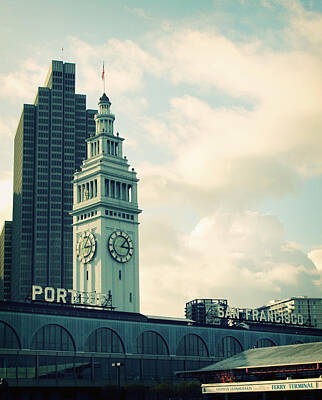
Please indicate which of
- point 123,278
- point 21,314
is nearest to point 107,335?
point 21,314

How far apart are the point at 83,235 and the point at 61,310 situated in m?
47.7

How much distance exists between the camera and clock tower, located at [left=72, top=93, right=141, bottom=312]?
166 meters

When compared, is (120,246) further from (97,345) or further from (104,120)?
(97,345)

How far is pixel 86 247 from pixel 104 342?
44810 mm

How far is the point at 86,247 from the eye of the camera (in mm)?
169125

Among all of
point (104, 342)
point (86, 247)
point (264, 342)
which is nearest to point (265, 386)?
point (104, 342)

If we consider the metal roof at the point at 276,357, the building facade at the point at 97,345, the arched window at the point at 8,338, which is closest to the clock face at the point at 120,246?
the building facade at the point at 97,345

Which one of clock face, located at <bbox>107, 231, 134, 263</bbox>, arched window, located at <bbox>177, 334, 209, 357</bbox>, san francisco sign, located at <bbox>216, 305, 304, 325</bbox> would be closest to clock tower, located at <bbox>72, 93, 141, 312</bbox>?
clock face, located at <bbox>107, 231, 134, 263</bbox>

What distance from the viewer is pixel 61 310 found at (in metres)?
125

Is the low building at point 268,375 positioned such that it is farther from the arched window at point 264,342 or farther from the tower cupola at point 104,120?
the tower cupola at point 104,120

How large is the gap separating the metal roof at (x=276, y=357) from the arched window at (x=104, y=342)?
1774 cm

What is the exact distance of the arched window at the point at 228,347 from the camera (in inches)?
5723

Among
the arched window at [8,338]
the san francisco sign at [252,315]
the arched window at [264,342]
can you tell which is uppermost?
the san francisco sign at [252,315]

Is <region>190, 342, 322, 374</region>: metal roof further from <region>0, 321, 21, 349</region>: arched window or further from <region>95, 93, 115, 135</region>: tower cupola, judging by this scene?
<region>95, 93, 115, 135</region>: tower cupola
